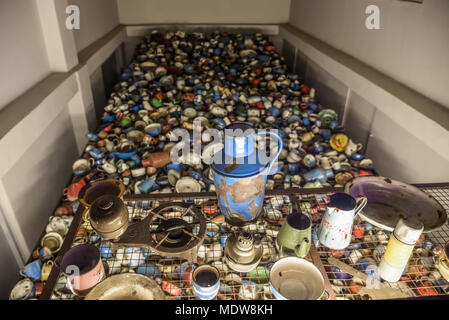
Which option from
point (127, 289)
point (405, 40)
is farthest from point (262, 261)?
point (405, 40)

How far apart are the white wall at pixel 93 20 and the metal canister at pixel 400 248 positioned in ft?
11.6

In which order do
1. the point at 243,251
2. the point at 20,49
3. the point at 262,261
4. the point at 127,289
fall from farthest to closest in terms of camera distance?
1. the point at 20,49
2. the point at 262,261
3. the point at 243,251
4. the point at 127,289

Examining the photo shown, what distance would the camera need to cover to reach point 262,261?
61.1 inches

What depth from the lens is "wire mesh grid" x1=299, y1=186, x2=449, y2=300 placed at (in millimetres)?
1340

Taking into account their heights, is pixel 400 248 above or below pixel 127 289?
above

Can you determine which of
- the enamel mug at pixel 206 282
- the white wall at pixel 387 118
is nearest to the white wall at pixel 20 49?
the enamel mug at pixel 206 282

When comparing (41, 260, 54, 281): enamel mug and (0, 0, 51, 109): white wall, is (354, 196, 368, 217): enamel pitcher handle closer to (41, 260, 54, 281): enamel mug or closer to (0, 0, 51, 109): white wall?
(41, 260, 54, 281): enamel mug

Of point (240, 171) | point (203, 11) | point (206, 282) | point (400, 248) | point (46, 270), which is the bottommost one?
point (46, 270)

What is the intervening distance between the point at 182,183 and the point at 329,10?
9.97 ft

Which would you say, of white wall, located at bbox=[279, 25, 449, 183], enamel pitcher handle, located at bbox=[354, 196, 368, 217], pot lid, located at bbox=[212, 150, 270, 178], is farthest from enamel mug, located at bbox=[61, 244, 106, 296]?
white wall, located at bbox=[279, 25, 449, 183]

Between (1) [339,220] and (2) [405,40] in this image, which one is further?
(2) [405,40]

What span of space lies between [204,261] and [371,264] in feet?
2.54

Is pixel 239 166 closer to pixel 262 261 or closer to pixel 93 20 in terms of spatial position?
pixel 262 261

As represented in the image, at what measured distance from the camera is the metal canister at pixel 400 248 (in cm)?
121
